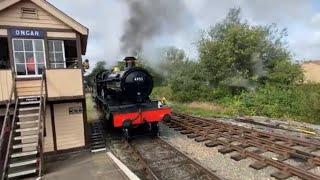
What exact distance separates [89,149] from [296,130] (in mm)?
8805

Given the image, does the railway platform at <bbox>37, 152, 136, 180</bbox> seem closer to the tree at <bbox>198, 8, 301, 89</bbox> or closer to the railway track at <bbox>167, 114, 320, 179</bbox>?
the railway track at <bbox>167, 114, 320, 179</bbox>

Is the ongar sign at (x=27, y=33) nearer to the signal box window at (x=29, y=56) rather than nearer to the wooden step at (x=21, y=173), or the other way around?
the signal box window at (x=29, y=56)

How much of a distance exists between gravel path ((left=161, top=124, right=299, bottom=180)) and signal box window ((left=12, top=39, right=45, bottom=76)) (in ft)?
17.6

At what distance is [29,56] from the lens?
35.2 ft

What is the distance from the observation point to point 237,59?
92.5 ft

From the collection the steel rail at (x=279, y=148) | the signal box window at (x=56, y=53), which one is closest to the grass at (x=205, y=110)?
the steel rail at (x=279, y=148)

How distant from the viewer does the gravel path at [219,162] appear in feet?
25.4

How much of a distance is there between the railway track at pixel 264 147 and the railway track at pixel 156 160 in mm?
1288

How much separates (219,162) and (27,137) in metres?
5.57

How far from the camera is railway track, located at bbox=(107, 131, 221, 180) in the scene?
802cm

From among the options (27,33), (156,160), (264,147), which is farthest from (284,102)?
(27,33)

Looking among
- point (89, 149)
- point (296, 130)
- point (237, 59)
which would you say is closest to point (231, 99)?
point (237, 59)

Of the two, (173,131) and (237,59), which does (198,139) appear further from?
(237,59)

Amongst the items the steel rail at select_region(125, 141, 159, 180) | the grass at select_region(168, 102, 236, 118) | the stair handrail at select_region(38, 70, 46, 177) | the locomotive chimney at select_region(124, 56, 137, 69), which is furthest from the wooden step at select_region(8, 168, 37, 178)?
the grass at select_region(168, 102, 236, 118)
